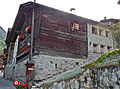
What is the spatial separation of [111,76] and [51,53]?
8840 mm

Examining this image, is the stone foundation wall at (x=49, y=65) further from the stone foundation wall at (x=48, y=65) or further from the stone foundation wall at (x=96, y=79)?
the stone foundation wall at (x=96, y=79)

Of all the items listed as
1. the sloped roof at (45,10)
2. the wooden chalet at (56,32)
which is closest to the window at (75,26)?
the wooden chalet at (56,32)

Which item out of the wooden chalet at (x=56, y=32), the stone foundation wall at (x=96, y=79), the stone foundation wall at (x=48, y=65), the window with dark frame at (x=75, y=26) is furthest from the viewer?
the window with dark frame at (x=75, y=26)

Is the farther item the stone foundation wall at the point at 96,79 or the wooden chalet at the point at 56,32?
the wooden chalet at the point at 56,32

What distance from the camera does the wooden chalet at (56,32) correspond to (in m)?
11.8

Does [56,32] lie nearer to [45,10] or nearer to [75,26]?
[45,10]

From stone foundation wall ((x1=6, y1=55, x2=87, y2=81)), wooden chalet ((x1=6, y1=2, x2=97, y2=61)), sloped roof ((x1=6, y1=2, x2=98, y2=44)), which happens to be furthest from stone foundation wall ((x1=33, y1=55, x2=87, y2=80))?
sloped roof ((x1=6, y1=2, x2=98, y2=44))

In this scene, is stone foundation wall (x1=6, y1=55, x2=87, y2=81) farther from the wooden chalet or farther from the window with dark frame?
the window with dark frame

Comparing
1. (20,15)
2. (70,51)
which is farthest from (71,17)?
(20,15)

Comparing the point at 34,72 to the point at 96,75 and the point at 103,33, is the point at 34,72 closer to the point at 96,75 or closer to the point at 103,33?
the point at 96,75

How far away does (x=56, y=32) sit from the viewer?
1271 cm

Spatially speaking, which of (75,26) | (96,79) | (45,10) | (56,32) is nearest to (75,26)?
(75,26)


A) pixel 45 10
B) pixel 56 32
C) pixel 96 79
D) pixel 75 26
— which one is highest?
pixel 45 10

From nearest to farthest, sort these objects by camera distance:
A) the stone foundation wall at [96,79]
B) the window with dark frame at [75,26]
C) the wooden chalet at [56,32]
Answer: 1. the stone foundation wall at [96,79]
2. the wooden chalet at [56,32]
3. the window with dark frame at [75,26]
